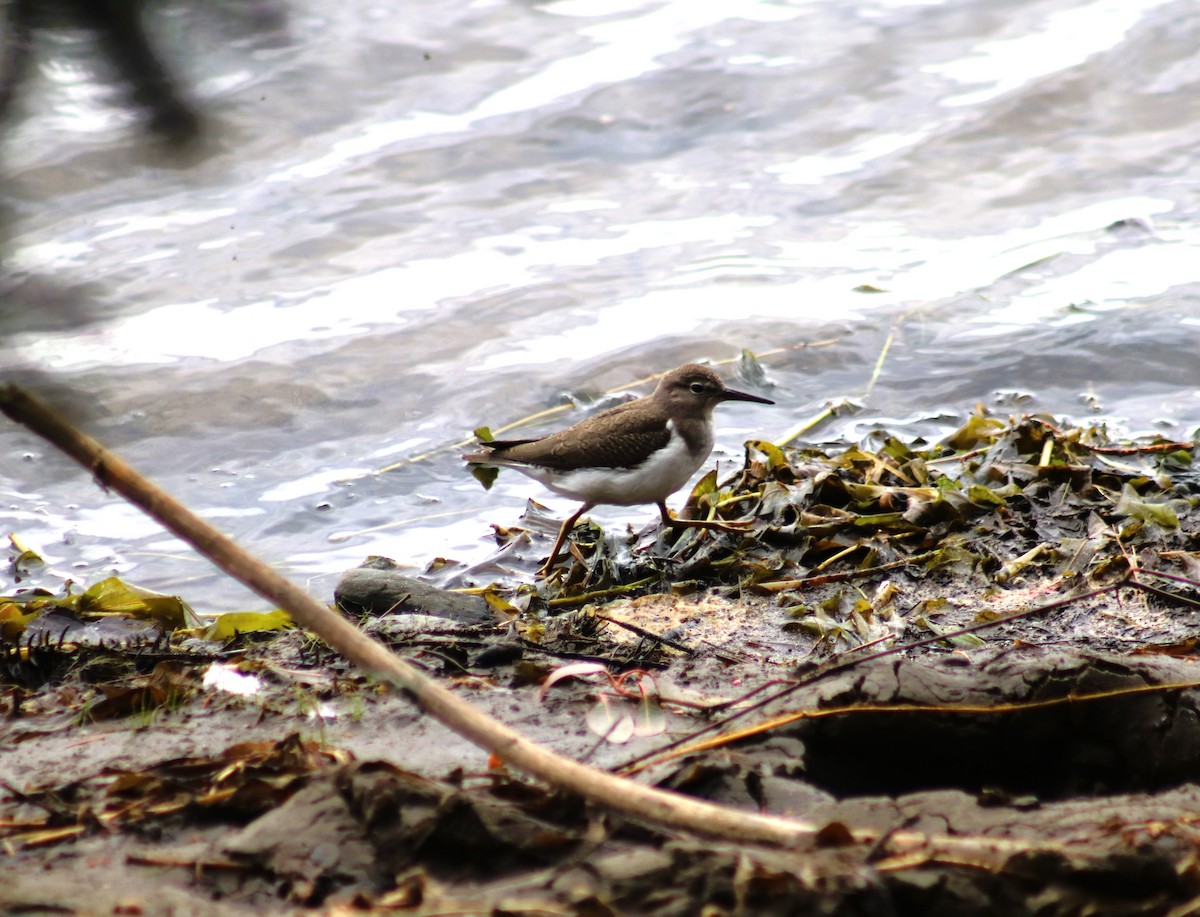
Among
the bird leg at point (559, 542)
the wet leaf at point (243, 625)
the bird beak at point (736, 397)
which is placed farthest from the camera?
the bird beak at point (736, 397)

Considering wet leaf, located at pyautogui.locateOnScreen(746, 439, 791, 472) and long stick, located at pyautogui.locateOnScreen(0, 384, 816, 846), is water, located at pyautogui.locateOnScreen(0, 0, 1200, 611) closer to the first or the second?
wet leaf, located at pyautogui.locateOnScreen(746, 439, 791, 472)

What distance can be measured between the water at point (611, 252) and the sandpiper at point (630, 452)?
54 centimetres

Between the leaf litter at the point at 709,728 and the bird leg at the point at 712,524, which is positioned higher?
the leaf litter at the point at 709,728

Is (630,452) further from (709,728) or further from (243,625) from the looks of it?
(709,728)

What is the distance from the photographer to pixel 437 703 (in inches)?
88.9

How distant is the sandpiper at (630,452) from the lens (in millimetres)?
Answer: 5734

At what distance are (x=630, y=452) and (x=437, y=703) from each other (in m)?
3.57

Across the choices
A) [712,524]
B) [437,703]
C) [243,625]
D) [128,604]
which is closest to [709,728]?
[437,703]

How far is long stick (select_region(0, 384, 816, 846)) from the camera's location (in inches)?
82.6

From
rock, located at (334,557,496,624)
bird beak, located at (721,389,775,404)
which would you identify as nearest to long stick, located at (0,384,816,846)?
rock, located at (334,557,496,624)

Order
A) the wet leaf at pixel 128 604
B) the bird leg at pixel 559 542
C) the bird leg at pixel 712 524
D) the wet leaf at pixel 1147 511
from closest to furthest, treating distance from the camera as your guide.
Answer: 1. the wet leaf at pixel 128 604
2. the wet leaf at pixel 1147 511
3. the bird leg at pixel 712 524
4. the bird leg at pixel 559 542

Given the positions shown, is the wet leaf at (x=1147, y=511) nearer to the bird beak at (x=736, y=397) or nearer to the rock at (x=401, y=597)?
the bird beak at (x=736, y=397)

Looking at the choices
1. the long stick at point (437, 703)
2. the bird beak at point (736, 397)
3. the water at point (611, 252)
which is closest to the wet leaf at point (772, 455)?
the bird beak at point (736, 397)

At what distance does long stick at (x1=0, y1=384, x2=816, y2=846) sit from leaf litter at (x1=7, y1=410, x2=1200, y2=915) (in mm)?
60
